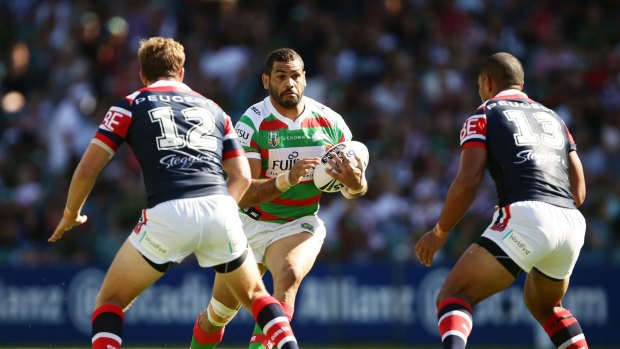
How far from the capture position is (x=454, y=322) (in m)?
7.48

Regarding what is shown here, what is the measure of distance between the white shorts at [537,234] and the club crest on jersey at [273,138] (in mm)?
2018

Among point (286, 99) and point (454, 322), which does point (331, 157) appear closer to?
point (286, 99)

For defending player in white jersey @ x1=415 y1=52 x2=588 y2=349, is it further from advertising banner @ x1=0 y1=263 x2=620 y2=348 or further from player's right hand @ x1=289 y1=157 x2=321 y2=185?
advertising banner @ x1=0 y1=263 x2=620 y2=348

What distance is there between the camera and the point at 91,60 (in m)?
19.2

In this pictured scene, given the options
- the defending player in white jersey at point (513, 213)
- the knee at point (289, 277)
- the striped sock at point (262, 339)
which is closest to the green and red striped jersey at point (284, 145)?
the knee at point (289, 277)

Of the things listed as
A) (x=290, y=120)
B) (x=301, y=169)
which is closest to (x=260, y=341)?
(x=301, y=169)

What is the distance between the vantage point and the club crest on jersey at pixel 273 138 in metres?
8.92

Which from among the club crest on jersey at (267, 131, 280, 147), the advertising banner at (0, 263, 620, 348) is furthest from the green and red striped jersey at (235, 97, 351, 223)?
the advertising banner at (0, 263, 620, 348)

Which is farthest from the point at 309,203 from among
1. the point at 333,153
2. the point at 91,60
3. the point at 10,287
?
the point at 91,60

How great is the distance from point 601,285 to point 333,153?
769 centimetres

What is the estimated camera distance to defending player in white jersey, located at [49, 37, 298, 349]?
23.8 feet

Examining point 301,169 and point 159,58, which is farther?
point 301,169

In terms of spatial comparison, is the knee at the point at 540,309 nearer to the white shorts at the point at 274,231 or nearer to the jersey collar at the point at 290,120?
the white shorts at the point at 274,231

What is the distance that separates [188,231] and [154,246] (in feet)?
0.83
